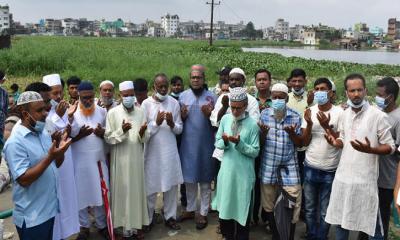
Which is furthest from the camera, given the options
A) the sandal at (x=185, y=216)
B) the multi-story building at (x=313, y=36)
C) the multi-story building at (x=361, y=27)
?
the multi-story building at (x=361, y=27)

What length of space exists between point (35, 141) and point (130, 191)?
62.2 inches

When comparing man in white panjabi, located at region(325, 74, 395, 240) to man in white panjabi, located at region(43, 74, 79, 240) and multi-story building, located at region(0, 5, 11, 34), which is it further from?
multi-story building, located at region(0, 5, 11, 34)

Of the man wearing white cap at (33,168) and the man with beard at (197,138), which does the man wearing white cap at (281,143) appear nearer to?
the man with beard at (197,138)

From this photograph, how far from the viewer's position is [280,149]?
383 cm

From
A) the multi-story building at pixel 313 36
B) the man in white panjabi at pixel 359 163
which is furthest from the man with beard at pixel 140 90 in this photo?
the multi-story building at pixel 313 36

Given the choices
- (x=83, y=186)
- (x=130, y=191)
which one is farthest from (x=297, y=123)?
(x=83, y=186)

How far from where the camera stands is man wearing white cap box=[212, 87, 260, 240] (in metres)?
3.80

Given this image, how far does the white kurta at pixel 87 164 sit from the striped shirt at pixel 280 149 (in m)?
1.81

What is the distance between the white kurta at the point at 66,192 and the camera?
3.62 meters

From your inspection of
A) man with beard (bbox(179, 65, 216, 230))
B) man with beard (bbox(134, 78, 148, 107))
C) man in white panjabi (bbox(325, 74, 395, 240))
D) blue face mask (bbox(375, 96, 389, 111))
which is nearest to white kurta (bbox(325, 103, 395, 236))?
man in white panjabi (bbox(325, 74, 395, 240))

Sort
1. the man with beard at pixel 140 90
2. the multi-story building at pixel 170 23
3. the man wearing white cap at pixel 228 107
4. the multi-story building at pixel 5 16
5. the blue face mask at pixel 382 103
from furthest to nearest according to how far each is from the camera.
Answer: the multi-story building at pixel 170 23, the multi-story building at pixel 5 16, the man with beard at pixel 140 90, the man wearing white cap at pixel 228 107, the blue face mask at pixel 382 103

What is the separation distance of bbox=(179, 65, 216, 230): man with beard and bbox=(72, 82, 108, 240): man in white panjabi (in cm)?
102

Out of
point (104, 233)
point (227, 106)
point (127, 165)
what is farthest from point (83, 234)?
point (227, 106)

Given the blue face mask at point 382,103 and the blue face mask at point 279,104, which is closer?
the blue face mask at point 382,103
